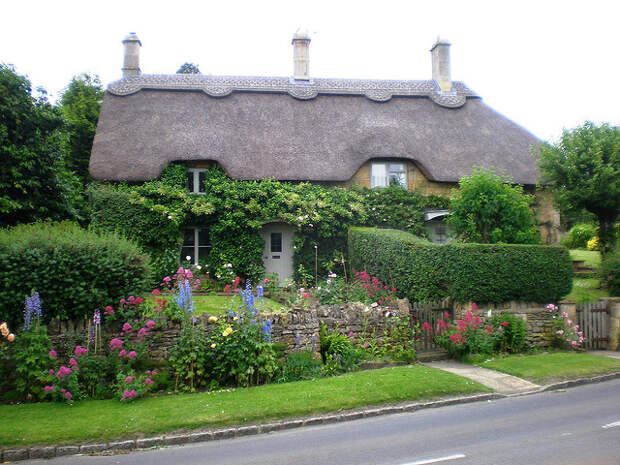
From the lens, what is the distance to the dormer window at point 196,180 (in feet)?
56.2

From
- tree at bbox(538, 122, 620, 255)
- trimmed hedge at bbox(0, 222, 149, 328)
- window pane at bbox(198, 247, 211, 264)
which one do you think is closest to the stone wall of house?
tree at bbox(538, 122, 620, 255)

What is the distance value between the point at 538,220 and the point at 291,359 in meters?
14.0

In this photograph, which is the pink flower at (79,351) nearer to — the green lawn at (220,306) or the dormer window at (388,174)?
the green lawn at (220,306)

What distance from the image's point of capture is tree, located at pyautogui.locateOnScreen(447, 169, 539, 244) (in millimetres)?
13109

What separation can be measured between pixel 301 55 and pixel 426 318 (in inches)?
587

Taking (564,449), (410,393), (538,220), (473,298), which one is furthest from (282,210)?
(564,449)

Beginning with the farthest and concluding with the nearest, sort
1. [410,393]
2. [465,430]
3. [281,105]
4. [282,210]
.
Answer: [281,105] < [282,210] < [410,393] < [465,430]

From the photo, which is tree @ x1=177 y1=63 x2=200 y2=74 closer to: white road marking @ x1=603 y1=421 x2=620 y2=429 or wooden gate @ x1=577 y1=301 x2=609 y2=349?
wooden gate @ x1=577 y1=301 x2=609 y2=349

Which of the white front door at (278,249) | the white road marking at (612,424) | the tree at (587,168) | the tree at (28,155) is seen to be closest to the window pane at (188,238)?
the white front door at (278,249)

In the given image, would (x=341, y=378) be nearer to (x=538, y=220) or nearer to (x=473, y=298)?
(x=473, y=298)

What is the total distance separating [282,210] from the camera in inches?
639

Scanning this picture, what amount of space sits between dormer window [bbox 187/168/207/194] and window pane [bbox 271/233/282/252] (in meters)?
3.20

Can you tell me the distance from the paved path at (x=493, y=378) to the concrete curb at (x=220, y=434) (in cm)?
28

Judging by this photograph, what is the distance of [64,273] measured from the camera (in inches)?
314
